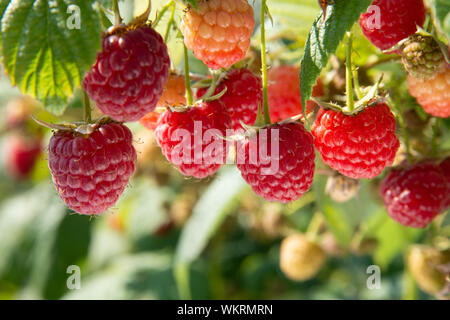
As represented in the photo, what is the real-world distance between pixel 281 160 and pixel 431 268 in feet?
2.83

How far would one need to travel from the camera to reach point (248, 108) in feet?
3.34

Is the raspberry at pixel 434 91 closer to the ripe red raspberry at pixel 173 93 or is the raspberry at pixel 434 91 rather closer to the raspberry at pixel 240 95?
the raspberry at pixel 240 95

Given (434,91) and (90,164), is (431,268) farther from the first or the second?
(90,164)

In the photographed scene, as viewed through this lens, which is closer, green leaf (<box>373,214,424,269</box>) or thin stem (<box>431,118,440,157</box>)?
thin stem (<box>431,118,440,157</box>)

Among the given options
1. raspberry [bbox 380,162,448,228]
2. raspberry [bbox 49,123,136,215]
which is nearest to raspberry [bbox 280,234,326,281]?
raspberry [bbox 380,162,448,228]

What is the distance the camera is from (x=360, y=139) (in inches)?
35.9

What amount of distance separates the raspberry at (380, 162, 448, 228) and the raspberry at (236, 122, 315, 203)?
1.06 feet

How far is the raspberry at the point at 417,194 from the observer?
3.66ft

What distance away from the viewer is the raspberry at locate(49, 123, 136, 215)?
917mm

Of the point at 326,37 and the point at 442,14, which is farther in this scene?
the point at 326,37

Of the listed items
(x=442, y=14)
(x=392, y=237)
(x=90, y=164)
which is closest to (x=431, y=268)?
(x=392, y=237)

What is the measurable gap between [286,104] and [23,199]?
2.29 meters

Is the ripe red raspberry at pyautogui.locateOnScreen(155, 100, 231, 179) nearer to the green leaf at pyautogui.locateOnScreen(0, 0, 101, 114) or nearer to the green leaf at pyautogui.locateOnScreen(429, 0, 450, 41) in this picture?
the green leaf at pyautogui.locateOnScreen(0, 0, 101, 114)
